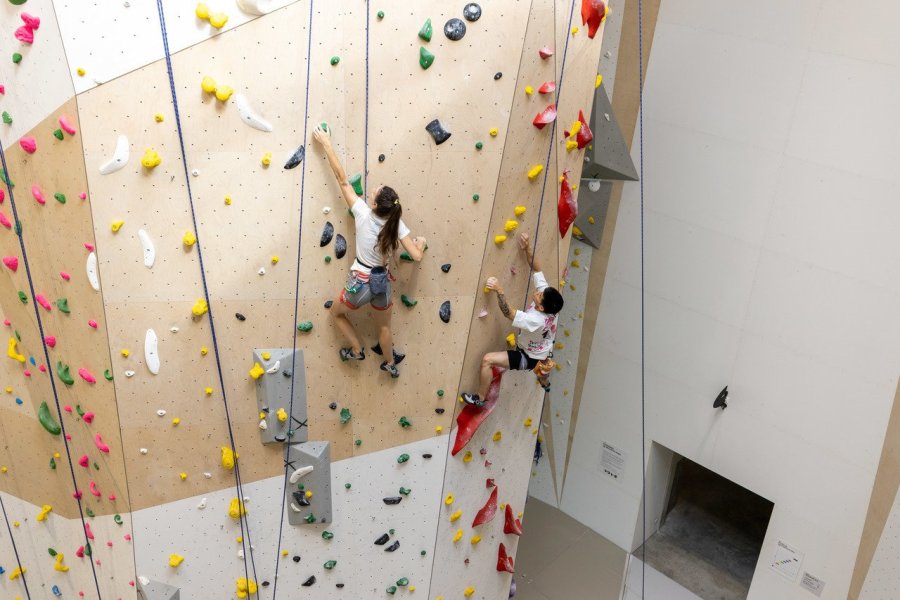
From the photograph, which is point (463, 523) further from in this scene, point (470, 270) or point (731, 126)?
point (731, 126)

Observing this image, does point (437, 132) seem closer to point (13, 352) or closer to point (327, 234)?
point (327, 234)

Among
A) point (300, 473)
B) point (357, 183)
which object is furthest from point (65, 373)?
point (357, 183)

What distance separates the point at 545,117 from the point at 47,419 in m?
2.92

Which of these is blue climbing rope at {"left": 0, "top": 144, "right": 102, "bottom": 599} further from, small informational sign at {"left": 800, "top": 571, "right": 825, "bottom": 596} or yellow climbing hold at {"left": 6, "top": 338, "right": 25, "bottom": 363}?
small informational sign at {"left": 800, "top": 571, "right": 825, "bottom": 596}

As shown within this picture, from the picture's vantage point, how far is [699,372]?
5770 millimetres

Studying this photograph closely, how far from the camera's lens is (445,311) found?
4098 mm

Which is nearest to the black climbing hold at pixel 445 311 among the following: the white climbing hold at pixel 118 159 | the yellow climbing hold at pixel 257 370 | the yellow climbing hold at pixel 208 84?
the yellow climbing hold at pixel 257 370

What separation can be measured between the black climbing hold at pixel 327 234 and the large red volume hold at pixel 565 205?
1330mm

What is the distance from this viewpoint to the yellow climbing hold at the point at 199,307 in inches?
141

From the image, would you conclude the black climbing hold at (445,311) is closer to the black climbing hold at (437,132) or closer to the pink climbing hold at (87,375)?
the black climbing hold at (437,132)

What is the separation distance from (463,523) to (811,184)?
305cm

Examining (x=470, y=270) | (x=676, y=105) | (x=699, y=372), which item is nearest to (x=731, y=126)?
(x=676, y=105)

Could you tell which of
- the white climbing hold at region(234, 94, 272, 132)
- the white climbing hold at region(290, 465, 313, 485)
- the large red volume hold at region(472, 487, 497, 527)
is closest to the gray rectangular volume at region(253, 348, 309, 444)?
the white climbing hold at region(290, 465, 313, 485)

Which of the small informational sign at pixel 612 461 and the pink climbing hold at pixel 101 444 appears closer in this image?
the pink climbing hold at pixel 101 444
